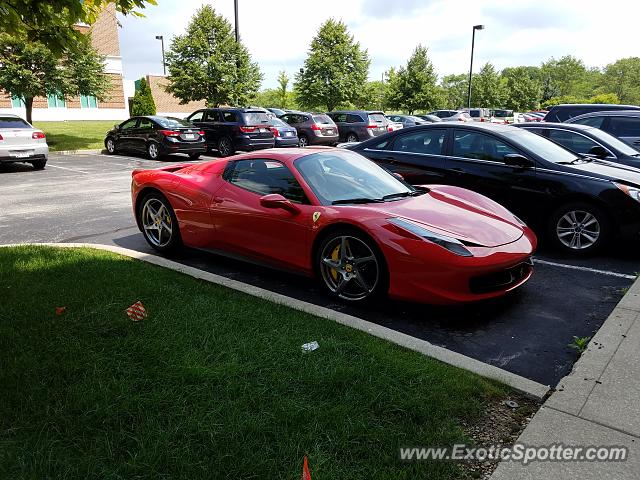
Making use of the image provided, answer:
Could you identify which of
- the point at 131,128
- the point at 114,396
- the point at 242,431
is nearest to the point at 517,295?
the point at 242,431

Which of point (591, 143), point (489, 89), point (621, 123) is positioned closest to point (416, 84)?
point (489, 89)

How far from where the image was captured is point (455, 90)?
89.3m

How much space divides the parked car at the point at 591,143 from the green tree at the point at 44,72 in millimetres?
15773

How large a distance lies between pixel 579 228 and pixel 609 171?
99 centimetres

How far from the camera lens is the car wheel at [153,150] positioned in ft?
55.8

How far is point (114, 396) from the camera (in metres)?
2.84

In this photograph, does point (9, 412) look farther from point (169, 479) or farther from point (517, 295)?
point (517, 295)

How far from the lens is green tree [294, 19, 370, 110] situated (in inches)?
1309

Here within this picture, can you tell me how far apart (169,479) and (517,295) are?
3610 millimetres

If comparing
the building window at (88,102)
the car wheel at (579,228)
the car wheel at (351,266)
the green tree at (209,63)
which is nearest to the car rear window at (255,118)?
the green tree at (209,63)

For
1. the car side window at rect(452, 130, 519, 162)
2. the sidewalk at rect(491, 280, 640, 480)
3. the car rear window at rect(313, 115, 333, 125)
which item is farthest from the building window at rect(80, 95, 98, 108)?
the sidewalk at rect(491, 280, 640, 480)

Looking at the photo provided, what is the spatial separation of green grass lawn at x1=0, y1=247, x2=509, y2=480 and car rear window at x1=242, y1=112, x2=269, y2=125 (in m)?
14.4

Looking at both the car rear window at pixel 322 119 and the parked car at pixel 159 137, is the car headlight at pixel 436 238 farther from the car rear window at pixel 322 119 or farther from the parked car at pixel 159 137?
the car rear window at pixel 322 119

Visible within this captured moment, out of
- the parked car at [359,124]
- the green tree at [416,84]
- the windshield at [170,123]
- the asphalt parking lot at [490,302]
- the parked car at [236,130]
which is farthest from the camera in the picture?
the green tree at [416,84]
